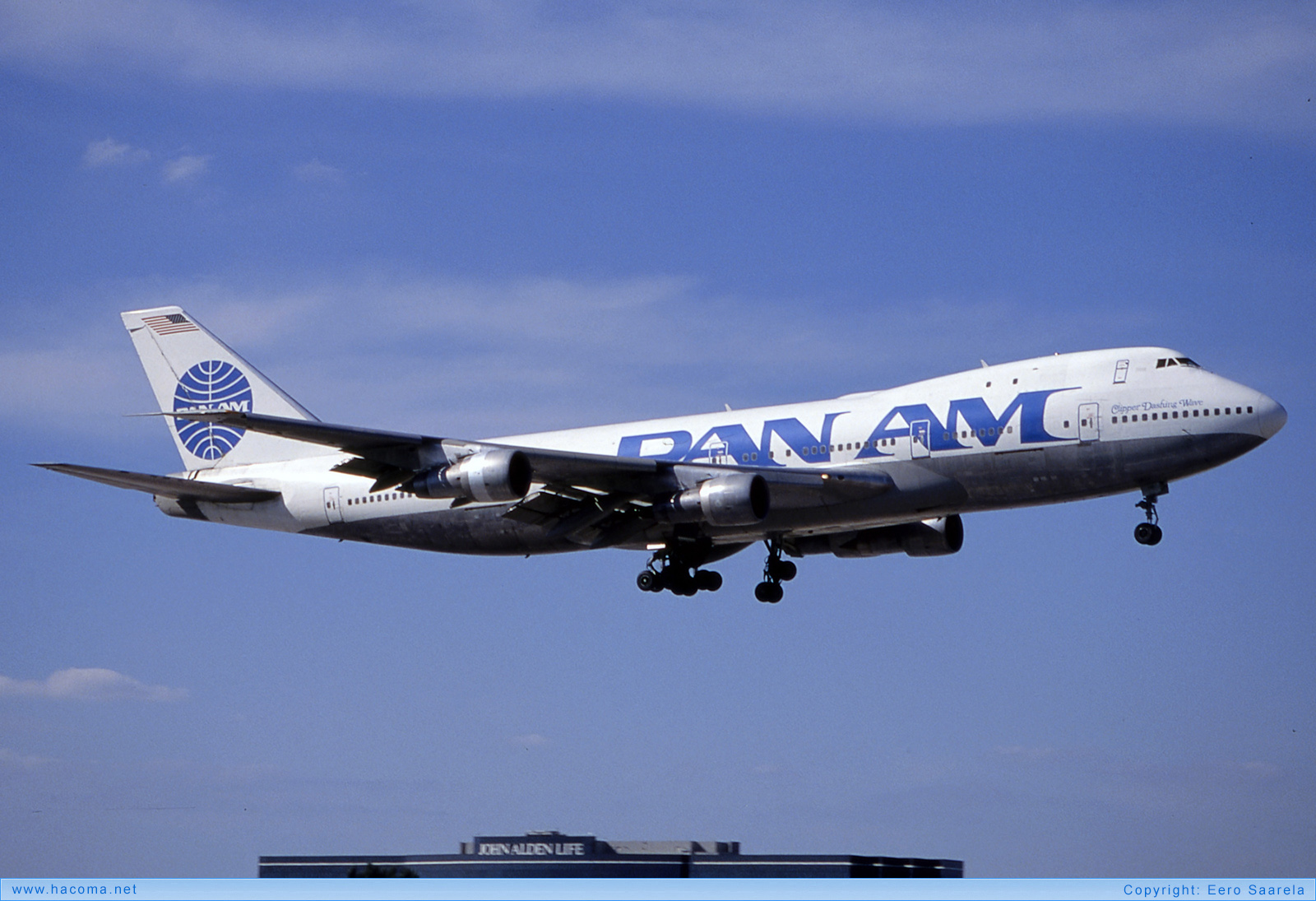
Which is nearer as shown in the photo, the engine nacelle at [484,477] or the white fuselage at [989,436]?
the white fuselage at [989,436]

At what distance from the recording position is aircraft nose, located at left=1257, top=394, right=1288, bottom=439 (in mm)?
Result: 37062

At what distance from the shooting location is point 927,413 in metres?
39.1

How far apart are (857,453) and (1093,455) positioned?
590 centimetres

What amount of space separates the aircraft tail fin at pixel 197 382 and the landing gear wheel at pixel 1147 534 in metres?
26.8

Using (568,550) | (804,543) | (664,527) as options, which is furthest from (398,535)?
(804,543)

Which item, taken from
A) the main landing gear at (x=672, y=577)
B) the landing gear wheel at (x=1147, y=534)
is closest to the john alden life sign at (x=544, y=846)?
the main landing gear at (x=672, y=577)

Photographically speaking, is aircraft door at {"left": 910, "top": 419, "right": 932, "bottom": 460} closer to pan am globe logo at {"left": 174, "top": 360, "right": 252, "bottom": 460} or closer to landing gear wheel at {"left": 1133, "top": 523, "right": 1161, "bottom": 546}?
landing gear wheel at {"left": 1133, "top": 523, "right": 1161, "bottom": 546}

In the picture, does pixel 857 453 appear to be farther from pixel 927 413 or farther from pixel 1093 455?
pixel 1093 455

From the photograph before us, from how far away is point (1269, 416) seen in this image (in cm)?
3712

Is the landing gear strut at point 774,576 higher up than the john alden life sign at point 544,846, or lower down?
higher up

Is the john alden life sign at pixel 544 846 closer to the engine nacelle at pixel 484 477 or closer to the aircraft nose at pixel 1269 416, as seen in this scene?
the engine nacelle at pixel 484 477

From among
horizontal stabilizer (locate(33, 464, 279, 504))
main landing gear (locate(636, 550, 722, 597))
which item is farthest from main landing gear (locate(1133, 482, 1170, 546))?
horizontal stabilizer (locate(33, 464, 279, 504))

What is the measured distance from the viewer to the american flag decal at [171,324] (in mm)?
52281

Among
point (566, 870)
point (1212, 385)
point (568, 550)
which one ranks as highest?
point (1212, 385)
